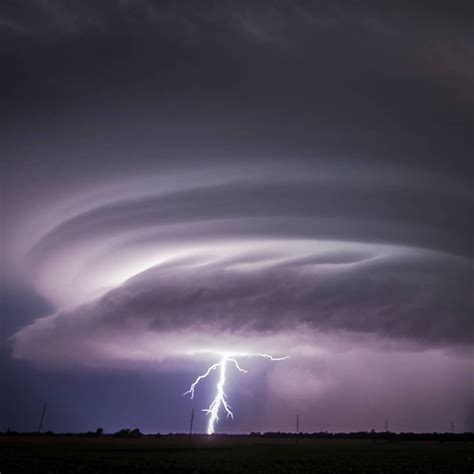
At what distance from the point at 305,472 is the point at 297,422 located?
152 meters

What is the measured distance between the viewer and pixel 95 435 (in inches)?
7028

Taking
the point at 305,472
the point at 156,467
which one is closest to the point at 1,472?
the point at 156,467

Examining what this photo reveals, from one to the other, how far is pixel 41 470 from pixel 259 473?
720 inches

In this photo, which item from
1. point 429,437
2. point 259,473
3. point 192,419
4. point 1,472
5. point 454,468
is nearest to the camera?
point 1,472

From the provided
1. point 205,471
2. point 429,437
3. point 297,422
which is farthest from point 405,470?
point 429,437

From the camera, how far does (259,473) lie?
43.5 m

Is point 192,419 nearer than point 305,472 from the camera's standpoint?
No

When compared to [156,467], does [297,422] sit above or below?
above

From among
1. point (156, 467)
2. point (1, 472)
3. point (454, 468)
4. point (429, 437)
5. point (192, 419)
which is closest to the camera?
point (1, 472)

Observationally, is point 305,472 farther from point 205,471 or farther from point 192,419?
point 192,419

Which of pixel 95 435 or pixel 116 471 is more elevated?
pixel 95 435

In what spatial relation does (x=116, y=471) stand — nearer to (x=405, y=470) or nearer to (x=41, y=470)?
(x=41, y=470)

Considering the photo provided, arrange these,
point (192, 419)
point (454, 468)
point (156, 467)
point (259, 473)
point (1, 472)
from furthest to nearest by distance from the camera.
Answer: point (192, 419) < point (454, 468) < point (156, 467) < point (259, 473) < point (1, 472)

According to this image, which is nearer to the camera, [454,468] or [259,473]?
[259,473]
